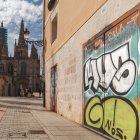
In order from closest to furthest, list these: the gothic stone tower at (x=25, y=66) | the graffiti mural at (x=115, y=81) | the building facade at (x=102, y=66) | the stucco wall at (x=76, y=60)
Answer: the graffiti mural at (x=115, y=81) < the building facade at (x=102, y=66) < the stucco wall at (x=76, y=60) < the gothic stone tower at (x=25, y=66)

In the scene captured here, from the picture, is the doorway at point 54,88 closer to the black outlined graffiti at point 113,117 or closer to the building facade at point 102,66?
the building facade at point 102,66

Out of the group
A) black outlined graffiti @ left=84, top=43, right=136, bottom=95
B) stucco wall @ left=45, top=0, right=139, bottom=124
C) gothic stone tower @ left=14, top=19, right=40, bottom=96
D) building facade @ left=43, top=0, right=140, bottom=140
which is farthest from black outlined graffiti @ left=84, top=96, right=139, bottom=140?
gothic stone tower @ left=14, top=19, right=40, bottom=96

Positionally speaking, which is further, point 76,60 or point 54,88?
point 54,88

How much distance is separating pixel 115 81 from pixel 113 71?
281mm

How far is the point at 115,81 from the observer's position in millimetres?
9664

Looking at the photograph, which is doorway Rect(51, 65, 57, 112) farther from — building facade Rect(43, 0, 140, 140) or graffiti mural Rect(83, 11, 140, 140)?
graffiti mural Rect(83, 11, 140, 140)

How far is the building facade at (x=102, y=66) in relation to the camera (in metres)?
8.48

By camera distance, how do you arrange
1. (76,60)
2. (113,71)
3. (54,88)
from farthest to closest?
(54,88) < (76,60) < (113,71)

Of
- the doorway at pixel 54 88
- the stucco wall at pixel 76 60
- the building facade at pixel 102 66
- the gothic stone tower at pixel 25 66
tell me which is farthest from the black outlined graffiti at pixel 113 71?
the gothic stone tower at pixel 25 66

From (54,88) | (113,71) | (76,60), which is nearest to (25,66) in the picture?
(54,88)

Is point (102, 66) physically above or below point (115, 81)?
above

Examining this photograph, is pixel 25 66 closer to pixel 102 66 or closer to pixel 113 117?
pixel 102 66

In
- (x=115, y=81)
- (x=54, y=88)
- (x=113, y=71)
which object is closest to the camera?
(x=115, y=81)

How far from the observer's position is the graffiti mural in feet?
27.3
